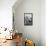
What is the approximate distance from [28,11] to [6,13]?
1737 millimetres

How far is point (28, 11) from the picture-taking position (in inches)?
228

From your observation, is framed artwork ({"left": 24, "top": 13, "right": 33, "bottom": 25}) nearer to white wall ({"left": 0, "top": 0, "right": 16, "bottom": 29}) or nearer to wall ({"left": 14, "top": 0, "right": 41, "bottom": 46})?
wall ({"left": 14, "top": 0, "right": 41, "bottom": 46})

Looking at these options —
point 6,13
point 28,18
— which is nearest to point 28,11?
point 28,18

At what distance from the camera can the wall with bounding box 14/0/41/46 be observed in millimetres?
5809

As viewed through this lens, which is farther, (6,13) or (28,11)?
(28,11)

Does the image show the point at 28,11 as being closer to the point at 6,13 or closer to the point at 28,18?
the point at 28,18

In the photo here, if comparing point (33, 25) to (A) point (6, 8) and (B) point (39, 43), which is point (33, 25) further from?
(A) point (6, 8)

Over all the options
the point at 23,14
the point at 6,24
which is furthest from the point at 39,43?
the point at 6,24

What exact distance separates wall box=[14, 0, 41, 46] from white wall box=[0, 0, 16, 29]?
57.0 inches

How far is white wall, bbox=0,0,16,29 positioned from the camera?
4.28 meters

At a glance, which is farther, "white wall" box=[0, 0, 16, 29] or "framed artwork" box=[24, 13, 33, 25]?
"framed artwork" box=[24, 13, 33, 25]

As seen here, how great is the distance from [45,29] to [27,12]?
1319 millimetres

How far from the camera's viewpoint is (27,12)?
5785 millimetres

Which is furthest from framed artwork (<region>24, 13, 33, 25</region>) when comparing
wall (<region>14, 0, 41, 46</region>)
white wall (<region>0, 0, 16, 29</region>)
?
white wall (<region>0, 0, 16, 29</region>)
